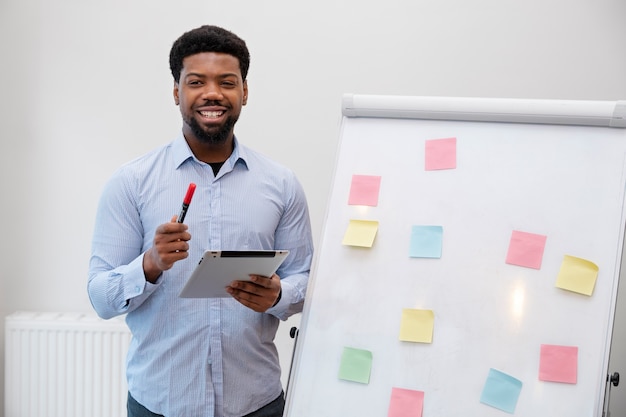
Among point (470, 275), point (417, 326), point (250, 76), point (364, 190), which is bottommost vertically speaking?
point (417, 326)

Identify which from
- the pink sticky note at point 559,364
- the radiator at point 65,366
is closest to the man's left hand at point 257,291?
the pink sticky note at point 559,364

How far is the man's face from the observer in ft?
5.60

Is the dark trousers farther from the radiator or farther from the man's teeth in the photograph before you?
the radiator

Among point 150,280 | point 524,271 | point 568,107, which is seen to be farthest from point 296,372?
point 568,107

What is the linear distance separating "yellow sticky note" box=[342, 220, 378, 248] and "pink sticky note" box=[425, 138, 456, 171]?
0.63 feet

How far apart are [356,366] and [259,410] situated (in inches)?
9.7

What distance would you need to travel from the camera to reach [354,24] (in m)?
2.91

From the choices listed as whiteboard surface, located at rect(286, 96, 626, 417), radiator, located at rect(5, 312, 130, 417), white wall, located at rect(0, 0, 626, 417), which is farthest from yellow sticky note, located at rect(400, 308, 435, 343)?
radiator, located at rect(5, 312, 130, 417)

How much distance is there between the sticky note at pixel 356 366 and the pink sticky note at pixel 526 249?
15.0 inches

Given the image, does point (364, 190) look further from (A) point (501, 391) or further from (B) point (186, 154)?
(A) point (501, 391)

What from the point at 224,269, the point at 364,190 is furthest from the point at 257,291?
the point at 364,190

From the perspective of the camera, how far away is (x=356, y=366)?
5.55 ft

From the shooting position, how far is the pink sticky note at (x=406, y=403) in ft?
5.33

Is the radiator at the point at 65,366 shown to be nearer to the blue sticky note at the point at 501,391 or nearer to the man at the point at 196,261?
the man at the point at 196,261
